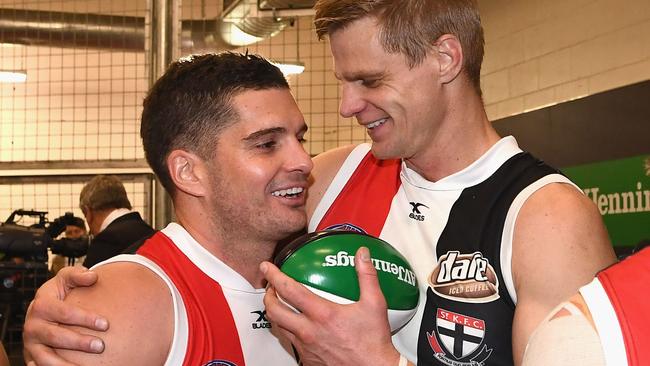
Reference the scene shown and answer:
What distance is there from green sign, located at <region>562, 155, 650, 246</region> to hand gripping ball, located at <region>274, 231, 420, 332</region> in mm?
2900

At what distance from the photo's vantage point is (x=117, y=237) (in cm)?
482

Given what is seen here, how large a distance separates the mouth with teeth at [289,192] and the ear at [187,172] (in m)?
0.21

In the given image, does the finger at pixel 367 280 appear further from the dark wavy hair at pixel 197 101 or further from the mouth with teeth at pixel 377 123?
the dark wavy hair at pixel 197 101

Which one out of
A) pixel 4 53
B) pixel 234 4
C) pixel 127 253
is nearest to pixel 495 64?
pixel 234 4

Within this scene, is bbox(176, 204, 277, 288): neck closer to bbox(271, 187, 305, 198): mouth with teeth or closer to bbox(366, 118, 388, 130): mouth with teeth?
bbox(271, 187, 305, 198): mouth with teeth

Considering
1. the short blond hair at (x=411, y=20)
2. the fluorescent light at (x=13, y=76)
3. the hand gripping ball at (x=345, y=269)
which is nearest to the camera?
the hand gripping ball at (x=345, y=269)

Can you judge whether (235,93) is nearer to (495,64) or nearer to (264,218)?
(264,218)

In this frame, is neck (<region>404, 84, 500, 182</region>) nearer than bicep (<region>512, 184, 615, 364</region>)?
No

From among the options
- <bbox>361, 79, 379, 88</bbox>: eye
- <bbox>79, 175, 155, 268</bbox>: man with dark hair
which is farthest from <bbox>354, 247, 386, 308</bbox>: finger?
<bbox>79, 175, 155, 268</bbox>: man with dark hair

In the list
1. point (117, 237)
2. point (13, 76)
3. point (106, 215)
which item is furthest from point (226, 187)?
point (13, 76)

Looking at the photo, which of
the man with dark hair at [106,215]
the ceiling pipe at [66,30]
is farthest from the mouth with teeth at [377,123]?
the man with dark hair at [106,215]

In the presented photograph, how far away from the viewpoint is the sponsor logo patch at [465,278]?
1898 millimetres

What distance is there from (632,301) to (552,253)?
983 millimetres

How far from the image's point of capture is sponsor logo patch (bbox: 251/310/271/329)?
2173 millimetres
